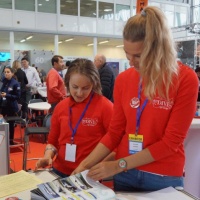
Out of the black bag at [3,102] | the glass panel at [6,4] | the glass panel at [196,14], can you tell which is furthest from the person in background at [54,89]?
the glass panel at [196,14]

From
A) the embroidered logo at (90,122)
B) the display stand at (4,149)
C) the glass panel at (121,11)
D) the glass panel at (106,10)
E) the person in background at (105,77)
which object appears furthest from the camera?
the glass panel at (121,11)

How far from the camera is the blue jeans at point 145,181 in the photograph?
108cm

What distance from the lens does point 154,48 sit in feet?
3.17

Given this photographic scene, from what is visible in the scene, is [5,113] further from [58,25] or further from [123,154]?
[58,25]

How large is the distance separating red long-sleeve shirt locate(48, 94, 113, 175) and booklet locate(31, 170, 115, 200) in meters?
0.48

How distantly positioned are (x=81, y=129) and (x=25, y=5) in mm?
11208

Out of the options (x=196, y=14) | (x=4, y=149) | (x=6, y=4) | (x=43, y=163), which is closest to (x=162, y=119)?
(x=43, y=163)

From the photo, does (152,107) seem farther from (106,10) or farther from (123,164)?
(106,10)

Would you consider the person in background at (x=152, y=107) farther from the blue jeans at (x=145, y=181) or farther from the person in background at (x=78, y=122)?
the person in background at (x=78, y=122)

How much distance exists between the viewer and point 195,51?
7.83 m

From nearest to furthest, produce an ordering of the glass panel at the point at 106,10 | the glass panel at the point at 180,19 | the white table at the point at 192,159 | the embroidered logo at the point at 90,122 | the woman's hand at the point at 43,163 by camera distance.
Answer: the woman's hand at the point at 43,163 < the embroidered logo at the point at 90,122 < the white table at the point at 192,159 < the glass panel at the point at 106,10 < the glass panel at the point at 180,19

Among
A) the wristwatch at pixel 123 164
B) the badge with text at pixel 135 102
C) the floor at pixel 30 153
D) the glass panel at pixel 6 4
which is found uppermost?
the glass panel at pixel 6 4

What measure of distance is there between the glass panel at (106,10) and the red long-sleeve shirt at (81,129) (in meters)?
12.4

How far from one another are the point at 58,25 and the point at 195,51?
6.70m
